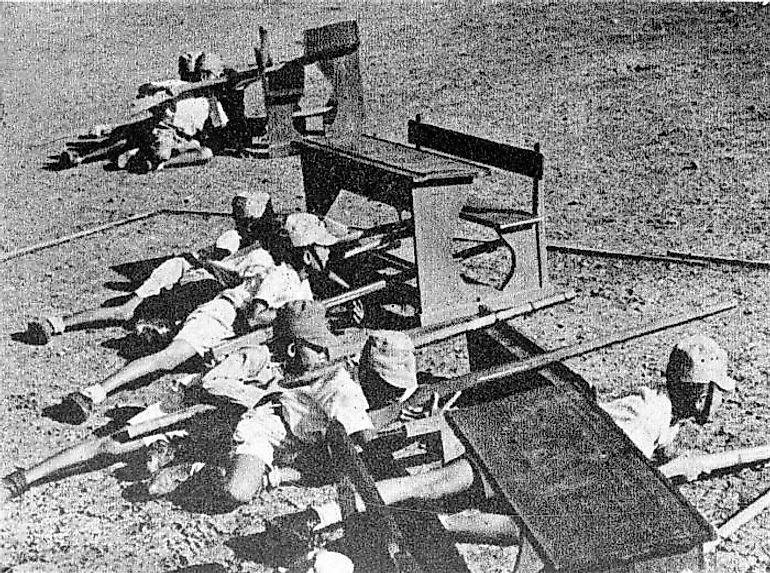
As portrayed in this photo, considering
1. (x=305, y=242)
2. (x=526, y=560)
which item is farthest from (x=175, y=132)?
(x=526, y=560)

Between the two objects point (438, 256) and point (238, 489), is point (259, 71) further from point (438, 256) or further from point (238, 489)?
point (238, 489)

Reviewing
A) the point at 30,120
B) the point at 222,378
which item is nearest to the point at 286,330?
the point at 222,378

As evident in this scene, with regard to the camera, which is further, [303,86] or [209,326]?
[303,86]

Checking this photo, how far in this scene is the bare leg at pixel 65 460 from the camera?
531 cm

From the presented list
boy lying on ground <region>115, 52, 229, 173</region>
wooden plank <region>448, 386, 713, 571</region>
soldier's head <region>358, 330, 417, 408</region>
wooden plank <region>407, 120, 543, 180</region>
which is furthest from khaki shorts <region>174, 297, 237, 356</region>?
boy lying on ground <region>115, 52, 229, 173</region>

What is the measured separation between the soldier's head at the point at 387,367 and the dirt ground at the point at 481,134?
71cm

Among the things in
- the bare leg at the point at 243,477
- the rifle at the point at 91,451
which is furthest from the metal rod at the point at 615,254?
the bare leg at the point at 243,477

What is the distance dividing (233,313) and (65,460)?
1835mm

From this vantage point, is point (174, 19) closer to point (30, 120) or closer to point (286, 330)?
point (30, 120)

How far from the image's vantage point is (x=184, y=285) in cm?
784

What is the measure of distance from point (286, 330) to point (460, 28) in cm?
1338

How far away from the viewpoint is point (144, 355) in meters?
7.24

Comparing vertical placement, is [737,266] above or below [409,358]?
below

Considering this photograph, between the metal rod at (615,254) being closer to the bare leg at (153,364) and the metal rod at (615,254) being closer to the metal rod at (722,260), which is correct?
the metal rod at (722,260)
